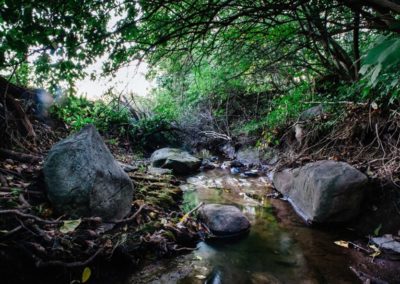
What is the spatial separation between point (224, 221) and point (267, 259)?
0.78 meters

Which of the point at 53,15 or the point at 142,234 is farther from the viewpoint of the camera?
the point at 142,234

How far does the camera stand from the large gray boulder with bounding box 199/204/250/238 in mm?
3754

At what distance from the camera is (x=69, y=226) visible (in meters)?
2.71

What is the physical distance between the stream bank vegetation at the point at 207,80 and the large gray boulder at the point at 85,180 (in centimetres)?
19

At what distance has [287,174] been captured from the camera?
18.5 ft

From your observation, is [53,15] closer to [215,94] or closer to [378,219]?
[378,219]

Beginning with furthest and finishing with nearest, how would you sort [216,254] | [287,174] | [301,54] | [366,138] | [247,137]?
1. [247,137]
2. [301,54]
3. [287,174]
4. [366,138]
5. [216,254]

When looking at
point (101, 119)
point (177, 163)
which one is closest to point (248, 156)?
point (177, 163)

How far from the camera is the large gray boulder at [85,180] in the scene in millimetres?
2984

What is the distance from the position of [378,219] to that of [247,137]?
5661 mm

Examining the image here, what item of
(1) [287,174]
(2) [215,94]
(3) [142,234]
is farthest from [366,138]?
(2) [215,94]

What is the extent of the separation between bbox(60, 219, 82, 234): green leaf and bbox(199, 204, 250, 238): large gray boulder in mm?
1733

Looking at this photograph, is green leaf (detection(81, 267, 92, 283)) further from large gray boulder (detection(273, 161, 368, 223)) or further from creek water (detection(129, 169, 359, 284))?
large gray boulder (detection(273, 161, 368, 223))

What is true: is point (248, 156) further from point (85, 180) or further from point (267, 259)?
point (85, 180)
